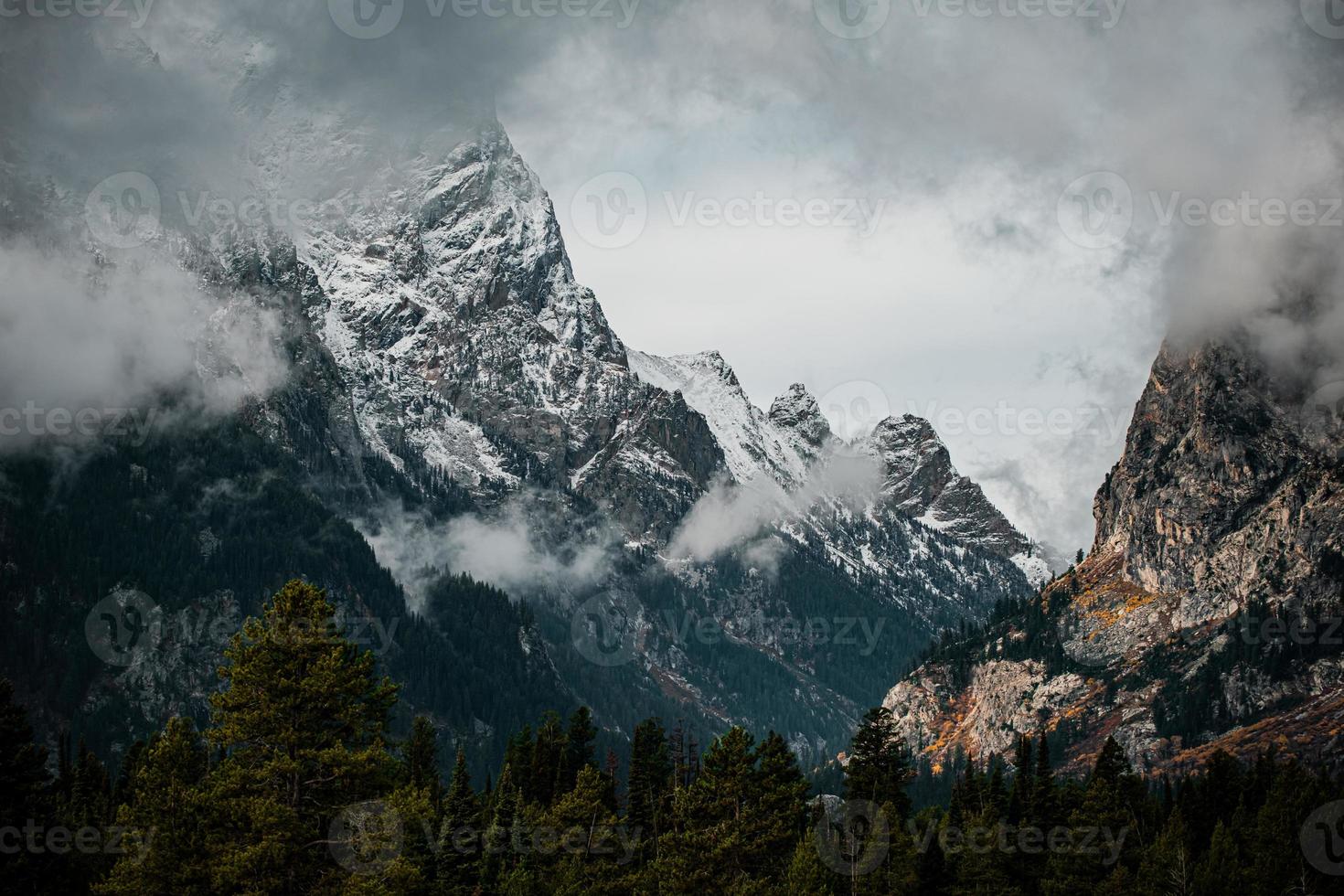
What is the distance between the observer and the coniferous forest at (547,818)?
43.5 m

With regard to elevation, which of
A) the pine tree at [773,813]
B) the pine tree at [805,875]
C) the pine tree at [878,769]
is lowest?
the pine tree at [805,875]

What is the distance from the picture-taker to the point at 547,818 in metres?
87.2

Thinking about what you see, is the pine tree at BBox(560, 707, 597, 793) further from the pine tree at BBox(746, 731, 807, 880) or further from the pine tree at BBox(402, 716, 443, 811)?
the pine tree at BBox(746, 731, 807, 880)

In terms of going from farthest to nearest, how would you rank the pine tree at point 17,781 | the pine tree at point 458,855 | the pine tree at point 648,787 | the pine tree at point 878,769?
the pine tree at point 878,769
the pine tree at point 648,787
the pine tree at point 458,855
the pine tree at point 17,781

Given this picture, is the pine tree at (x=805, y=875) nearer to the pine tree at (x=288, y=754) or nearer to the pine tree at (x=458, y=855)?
the pine tree at (x=458, y=855)

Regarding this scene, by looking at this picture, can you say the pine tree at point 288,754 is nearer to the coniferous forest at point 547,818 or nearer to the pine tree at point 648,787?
the coniferous forest at point 547,818

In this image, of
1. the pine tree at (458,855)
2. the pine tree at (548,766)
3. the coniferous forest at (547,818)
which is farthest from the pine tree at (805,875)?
the pine tree at (548,766)

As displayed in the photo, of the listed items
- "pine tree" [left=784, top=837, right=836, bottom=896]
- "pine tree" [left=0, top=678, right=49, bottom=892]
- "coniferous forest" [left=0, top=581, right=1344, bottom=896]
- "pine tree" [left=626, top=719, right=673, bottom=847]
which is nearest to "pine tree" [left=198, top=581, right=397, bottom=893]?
"coniferous forest" [left=0, top=581, right=1344, bottom=896]

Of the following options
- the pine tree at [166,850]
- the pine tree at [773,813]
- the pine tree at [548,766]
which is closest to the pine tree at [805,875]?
the pine tree at [773,813]

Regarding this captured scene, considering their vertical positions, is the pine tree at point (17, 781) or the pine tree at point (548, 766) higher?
the pine tree at point (548, 766)

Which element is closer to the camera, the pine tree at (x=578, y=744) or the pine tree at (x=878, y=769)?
the pine tree at (x=878, y=769)

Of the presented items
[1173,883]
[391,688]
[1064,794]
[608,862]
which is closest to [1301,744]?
[1064,794]

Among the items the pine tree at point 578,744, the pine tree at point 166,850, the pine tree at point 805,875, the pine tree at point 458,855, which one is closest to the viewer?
the pine tree at point 166,850

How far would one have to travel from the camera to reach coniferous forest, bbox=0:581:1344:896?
4350 centimetres
